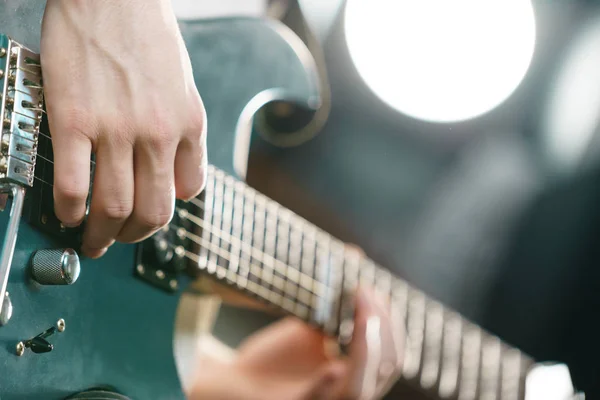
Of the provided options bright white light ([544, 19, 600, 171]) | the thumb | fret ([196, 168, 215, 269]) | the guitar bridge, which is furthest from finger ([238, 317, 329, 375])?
bright white light ([544, 19, 600, 171])

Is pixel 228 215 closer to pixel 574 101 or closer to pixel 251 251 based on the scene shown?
pixel 251 251

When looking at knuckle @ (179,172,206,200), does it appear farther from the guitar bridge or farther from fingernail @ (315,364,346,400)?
fingernail @ (315,364,346,400)

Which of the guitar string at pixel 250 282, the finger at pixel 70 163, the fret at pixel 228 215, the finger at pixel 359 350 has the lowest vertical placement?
the finger at pixel 359 350

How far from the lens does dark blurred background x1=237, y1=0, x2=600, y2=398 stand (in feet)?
5.60

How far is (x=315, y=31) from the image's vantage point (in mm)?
1751

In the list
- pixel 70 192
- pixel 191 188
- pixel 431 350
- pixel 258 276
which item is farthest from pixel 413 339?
pixel 70 192

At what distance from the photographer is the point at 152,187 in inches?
22.6

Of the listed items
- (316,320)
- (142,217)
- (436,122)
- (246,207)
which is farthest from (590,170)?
(142,217)

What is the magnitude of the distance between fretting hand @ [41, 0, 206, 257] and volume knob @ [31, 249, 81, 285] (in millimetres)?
30

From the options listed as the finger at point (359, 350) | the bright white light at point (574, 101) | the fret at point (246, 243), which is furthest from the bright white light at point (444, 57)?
the fret at point (246, 243)

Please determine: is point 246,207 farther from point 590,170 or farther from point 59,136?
point 590,170

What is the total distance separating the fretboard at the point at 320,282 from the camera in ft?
2.92

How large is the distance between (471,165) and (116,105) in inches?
55.1

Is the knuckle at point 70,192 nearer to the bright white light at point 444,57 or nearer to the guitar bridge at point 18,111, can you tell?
the guitar bridge at point 18,111
